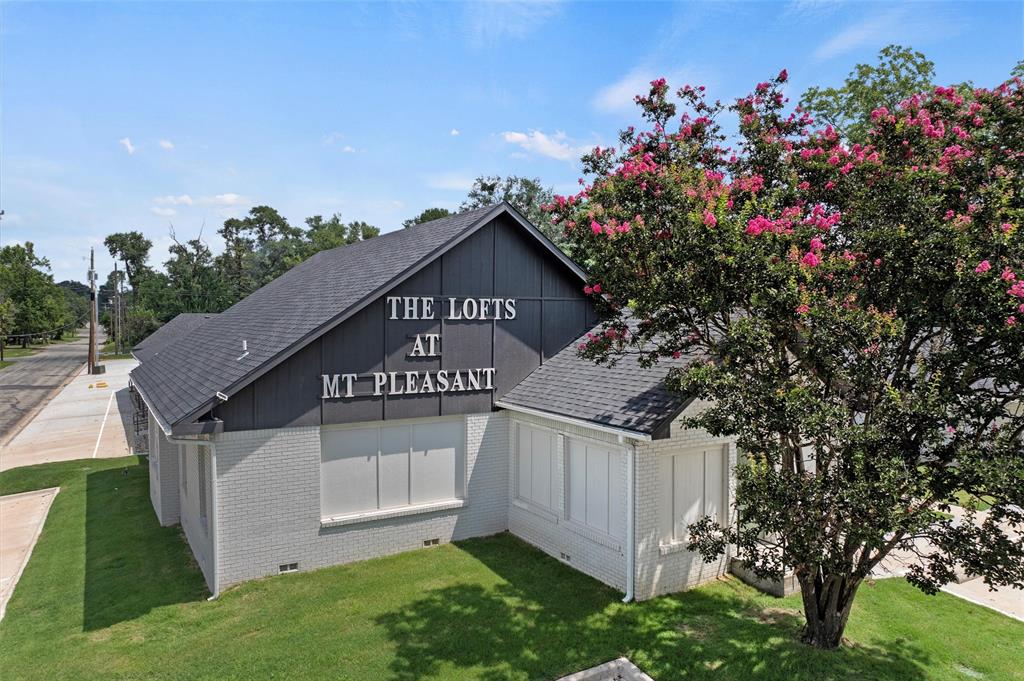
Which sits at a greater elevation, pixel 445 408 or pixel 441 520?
pixel 445 408

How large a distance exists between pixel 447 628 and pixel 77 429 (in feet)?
92.0

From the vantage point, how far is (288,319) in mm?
14188

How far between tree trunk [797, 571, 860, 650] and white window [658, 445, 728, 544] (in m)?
2.42

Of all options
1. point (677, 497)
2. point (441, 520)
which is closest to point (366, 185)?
point (441, 520)

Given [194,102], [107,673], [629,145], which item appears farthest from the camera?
[194,102]

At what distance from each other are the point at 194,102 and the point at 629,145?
10638mm

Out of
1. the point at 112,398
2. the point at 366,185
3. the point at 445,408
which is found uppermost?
the point at 366,185

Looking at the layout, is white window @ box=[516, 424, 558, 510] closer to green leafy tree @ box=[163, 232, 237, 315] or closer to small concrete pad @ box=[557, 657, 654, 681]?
small concrete pad @ box=[557, 657, 654, 681]

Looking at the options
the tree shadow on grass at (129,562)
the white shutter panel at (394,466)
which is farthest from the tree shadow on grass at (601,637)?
the tree shadow on grass at (129,562)

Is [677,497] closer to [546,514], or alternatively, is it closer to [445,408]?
[546,514]

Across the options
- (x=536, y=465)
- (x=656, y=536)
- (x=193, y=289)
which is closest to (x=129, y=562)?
(x=536, y=465)

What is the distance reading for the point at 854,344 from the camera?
7.14m

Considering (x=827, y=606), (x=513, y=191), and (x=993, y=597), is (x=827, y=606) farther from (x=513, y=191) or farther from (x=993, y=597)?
(x=513, y=191)

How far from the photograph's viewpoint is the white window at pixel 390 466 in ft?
39.9
